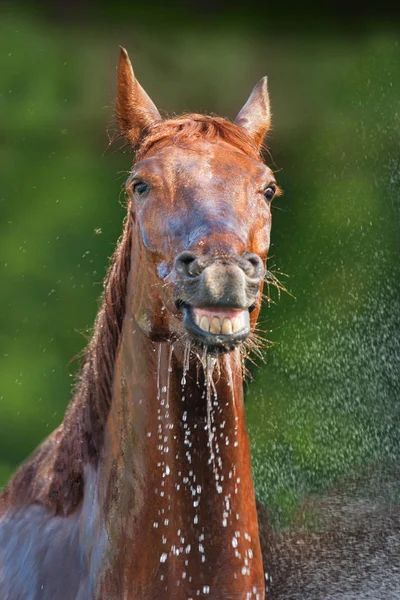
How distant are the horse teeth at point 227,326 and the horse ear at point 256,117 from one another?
921 millimetres

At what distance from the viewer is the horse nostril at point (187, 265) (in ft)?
7.33


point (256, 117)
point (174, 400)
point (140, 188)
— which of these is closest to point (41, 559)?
point (174, 400)

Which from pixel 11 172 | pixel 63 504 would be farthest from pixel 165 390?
pixel 11 172

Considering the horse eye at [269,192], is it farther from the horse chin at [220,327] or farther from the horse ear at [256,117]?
the horse chin at [220,327]

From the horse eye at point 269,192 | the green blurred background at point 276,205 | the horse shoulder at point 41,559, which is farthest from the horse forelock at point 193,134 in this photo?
the green blurred background at point 276,205

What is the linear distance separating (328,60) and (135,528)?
18.4ft

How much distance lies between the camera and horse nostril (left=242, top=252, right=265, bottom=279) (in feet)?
7.32

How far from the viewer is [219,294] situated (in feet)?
7.16

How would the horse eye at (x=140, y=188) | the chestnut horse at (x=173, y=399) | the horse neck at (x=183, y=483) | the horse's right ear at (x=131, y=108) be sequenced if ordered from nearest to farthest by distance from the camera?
the chestnut horse at (x=173, y=399) → the horse neck at (x=183, y=483) → the horse eye at (x=140, y=188) → the horse's right ear at (x=131, y=108)

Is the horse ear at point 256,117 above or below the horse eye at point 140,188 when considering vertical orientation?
above

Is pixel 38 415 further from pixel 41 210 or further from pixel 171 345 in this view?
pixel 171 345

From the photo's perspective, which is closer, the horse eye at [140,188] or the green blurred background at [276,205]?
the horse eye at [140,188]

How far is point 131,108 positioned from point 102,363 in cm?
76

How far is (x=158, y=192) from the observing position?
254 cm
